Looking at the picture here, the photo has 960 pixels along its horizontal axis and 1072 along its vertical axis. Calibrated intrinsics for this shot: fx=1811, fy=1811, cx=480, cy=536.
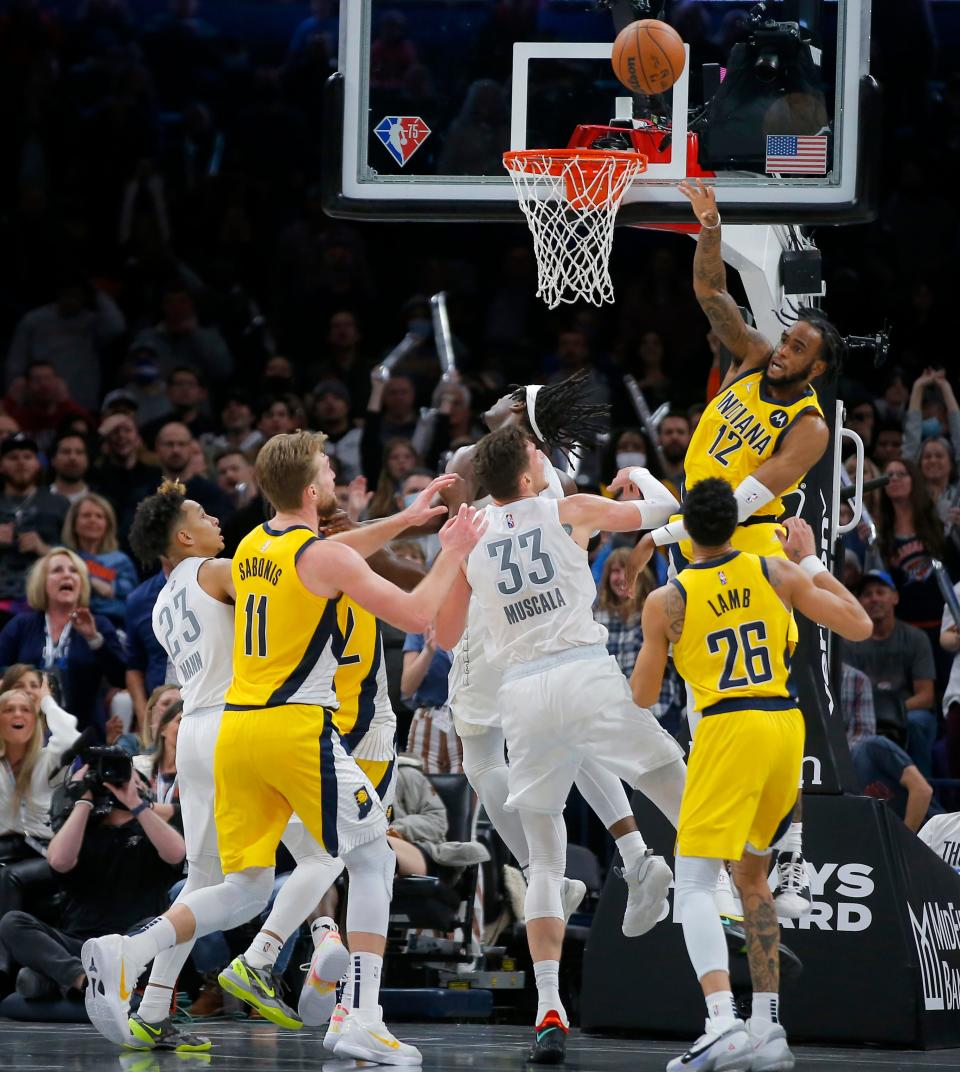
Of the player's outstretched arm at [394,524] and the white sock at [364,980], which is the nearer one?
the white sock at [364,980]

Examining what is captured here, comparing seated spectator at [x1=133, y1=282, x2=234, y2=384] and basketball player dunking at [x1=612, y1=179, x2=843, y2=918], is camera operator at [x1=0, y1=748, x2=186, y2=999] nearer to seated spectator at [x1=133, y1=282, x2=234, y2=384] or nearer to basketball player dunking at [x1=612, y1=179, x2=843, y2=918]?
basketball player dunking at [x1=612, y1=179, x2=843, y2=918]

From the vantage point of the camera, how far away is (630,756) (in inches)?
289

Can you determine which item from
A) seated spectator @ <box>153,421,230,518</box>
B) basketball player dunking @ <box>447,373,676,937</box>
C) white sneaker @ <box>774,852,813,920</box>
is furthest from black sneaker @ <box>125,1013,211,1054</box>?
seated spectator @ <box>153,421,230,518</box>

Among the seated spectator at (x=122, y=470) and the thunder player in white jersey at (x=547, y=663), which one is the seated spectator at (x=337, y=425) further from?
the thunder player in white jersey at (x=547, y=663)

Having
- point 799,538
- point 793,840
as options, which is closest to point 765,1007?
point 793,840

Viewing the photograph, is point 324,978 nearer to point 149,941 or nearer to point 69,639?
point 149,941

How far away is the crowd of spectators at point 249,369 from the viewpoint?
1068 centimetres

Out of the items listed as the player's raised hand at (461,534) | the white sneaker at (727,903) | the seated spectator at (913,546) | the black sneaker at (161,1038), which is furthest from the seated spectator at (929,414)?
the black sneaker at (161,1038)

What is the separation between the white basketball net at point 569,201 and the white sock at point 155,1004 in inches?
135

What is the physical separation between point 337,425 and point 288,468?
734 centimetres

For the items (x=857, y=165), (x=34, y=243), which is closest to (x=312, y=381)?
(x=34, y=243)

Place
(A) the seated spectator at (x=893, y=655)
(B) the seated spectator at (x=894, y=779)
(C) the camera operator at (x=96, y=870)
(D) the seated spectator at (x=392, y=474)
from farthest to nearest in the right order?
(D) the seated spectator at (x=392, y=474) → (A) the seated spectator at (x=893, y=655) → (B) the seated spectator at (x=894, y=779) → (C) the camera operator at (x=96, y=870)

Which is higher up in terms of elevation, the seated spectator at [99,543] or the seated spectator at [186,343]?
the seated spectator at [186,343]

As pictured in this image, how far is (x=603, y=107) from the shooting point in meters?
8.54
